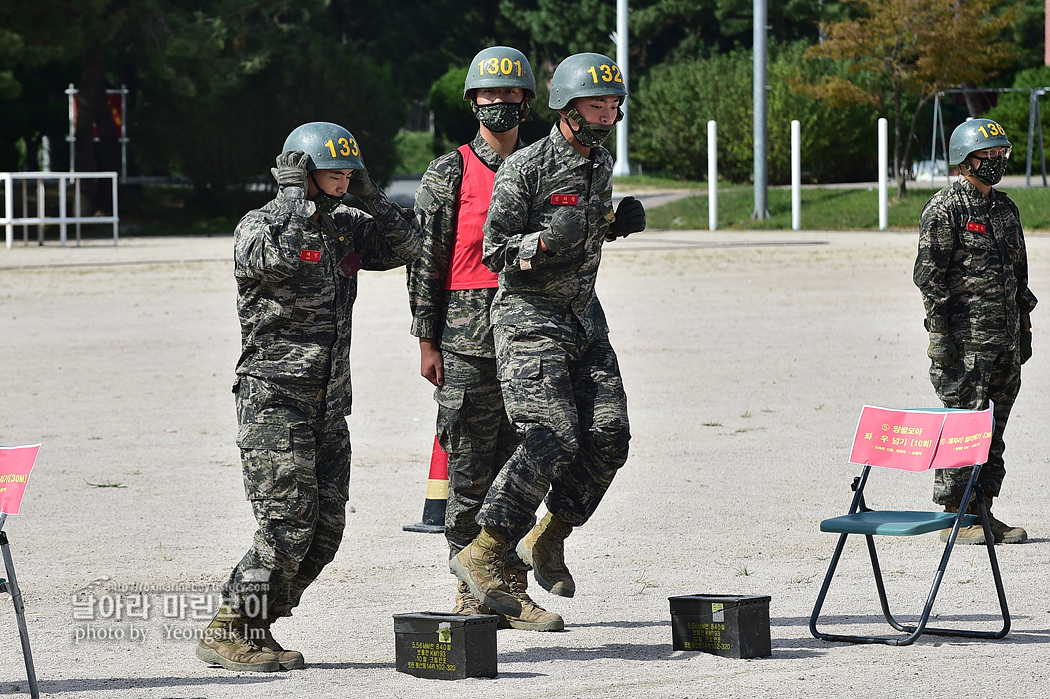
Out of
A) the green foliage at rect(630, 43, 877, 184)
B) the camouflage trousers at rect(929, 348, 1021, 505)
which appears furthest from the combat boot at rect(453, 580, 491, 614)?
the green foliage at rect(630, 43, 877, 184)

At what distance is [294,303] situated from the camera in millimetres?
4957

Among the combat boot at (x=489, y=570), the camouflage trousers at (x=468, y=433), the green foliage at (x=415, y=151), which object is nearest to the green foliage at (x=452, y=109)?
the green foliage at (x=415, y=151)

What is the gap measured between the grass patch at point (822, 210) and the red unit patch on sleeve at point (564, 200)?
85.0 feet

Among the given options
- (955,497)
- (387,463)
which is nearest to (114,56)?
(387,463)

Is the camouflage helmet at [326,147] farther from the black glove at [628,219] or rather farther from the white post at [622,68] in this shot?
the white post at [622,68]

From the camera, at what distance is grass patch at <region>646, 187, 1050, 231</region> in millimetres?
31984

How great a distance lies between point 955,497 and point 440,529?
2.37 meters

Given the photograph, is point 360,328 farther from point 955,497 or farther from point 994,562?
point 994,562

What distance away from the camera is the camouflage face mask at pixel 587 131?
17.8 ft

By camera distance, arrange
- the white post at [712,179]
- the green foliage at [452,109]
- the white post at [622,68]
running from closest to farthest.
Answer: the white post at [712,179], the white post at [622,68], the green foliage at [452,109]

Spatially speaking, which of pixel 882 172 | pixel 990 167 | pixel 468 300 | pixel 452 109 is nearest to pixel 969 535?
pixel 990 167

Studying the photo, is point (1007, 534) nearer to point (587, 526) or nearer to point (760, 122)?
point (587, 526)

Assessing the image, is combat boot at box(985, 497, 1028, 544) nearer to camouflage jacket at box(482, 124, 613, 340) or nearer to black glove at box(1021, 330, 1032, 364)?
black glove at box(1021, 330, 1032, 364)

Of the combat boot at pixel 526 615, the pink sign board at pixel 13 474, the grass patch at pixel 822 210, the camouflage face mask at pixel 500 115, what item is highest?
the grass patch at pixel 822 210
